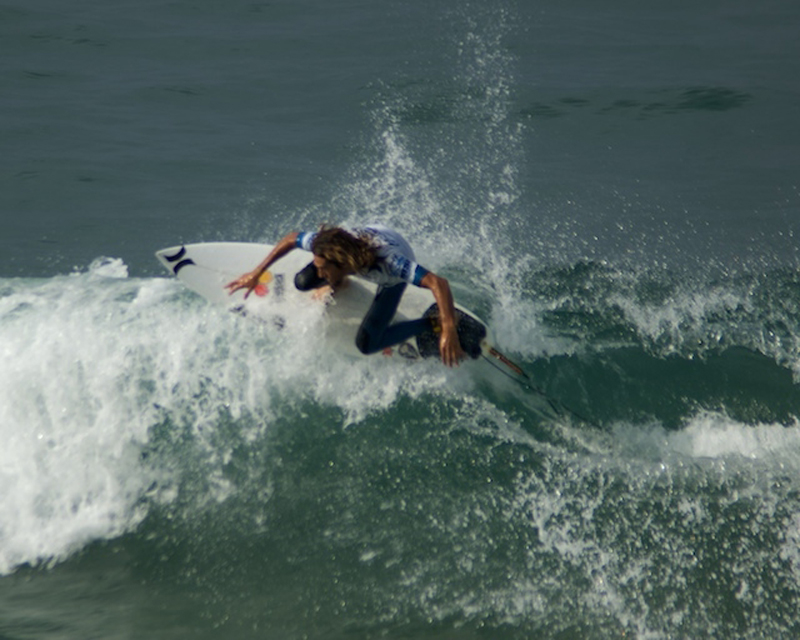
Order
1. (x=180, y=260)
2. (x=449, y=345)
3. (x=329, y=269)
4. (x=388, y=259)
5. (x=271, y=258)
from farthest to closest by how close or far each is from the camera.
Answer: (x=180, y=260)
(x=271, y=258)
(x=329, y=269)
(x=388, y=259)
(x=449, y=345)

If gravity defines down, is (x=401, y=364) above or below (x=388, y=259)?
below

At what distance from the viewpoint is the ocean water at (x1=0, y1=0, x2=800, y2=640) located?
4863 millimetres

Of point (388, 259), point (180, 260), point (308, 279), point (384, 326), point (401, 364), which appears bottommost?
point (401, 364)

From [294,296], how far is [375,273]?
1206 millimetres

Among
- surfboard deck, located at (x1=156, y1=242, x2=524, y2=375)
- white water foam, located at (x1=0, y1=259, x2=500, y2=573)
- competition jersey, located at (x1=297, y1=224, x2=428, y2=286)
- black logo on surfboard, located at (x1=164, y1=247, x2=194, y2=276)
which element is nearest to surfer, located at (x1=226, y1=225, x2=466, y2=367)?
competition jersey, located at (x1=297, y1=224, x2=428, y2=286)

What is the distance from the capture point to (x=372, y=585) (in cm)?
483

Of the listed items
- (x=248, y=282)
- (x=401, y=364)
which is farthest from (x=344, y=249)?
(x=401, y=364)

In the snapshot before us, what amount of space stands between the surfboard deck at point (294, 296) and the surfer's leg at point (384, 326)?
0.31ft

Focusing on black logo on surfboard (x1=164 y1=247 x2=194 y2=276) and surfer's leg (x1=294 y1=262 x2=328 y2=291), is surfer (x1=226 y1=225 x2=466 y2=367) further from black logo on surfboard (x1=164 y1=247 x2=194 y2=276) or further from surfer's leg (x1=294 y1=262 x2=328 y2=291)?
black logo on surfboard (x1=164 y1=247 x2=194 y2=276)

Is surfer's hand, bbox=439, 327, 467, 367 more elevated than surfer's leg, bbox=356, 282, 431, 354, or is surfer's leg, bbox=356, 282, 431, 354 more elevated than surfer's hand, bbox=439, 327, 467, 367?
surfer's hand, bbox=439, 327, 467, 367

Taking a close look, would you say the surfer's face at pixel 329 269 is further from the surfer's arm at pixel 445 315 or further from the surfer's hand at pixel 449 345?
the surfer's hand at pixel 449 345

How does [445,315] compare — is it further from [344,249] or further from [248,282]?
[248,282]

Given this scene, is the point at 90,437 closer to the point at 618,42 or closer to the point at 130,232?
the point at 130,232

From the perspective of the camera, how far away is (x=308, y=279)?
5.72m
